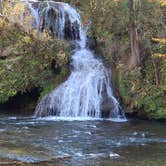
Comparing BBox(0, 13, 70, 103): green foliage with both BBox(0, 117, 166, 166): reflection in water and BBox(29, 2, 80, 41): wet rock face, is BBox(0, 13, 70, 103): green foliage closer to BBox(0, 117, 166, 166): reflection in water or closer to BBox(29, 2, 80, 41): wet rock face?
BBox(29, 2, 80, 41): wet rock face

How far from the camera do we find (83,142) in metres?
16.3

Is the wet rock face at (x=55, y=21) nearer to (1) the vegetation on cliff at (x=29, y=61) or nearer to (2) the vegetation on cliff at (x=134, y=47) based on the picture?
(2) the vegetation on cliff at (x=134, y=47)

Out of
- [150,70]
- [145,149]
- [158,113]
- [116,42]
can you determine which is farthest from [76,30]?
[145,149]

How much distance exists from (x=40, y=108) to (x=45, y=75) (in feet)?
7.33

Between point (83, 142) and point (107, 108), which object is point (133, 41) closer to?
point (107, 108)

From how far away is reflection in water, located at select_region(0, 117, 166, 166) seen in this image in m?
13.7

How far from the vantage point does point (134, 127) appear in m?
20.1

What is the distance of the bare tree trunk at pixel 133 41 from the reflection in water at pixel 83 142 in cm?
391

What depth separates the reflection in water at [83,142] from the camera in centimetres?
1373

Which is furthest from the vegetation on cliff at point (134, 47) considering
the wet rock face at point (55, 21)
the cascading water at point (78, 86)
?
the wet rock face at point (55, 21)

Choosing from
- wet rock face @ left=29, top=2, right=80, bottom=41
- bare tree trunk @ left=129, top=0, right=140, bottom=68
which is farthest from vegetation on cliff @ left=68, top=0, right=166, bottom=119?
wet rock face @ left=29, top=2, right=80, bottom=41

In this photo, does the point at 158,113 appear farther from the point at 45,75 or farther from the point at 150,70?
the point at 45,75

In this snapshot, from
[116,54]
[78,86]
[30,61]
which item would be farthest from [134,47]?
[30,61]

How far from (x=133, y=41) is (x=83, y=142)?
9618 mm
